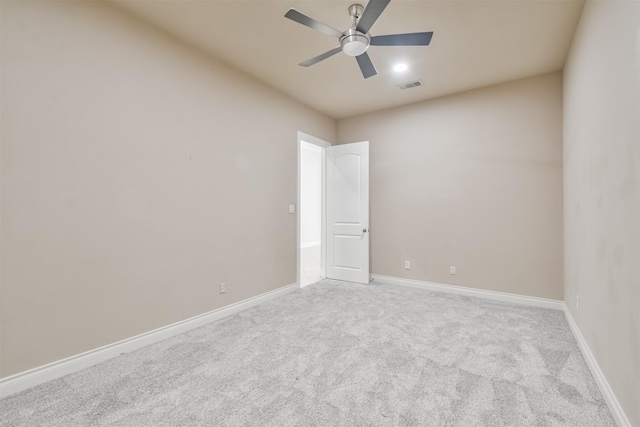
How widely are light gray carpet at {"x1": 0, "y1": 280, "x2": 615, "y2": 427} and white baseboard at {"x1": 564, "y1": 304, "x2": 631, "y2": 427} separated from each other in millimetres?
44

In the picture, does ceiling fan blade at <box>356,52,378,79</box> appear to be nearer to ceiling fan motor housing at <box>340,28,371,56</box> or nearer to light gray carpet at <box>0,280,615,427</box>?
ceiling fan motor housing at <box>340,28,371,56</box>

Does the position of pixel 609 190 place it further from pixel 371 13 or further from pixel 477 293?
pixel 477 293

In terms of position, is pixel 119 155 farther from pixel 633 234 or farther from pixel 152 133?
pixel 633 234

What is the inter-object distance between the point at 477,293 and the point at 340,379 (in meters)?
2.66

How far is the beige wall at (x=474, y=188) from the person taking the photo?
11.1 feet

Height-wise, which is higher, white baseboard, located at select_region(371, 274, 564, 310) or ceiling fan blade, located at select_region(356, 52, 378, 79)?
ceiling fan blade, located at select_region(356, 52, 378, 79)

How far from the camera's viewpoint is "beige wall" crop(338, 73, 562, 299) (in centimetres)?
338

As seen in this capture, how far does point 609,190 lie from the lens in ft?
5.57

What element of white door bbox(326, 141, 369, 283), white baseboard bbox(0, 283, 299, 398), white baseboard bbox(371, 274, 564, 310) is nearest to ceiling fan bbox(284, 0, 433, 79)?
white door bbox(326, 141, 369, 283)

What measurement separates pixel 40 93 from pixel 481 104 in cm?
443

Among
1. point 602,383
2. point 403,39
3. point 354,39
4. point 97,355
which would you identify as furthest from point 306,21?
point 602,383

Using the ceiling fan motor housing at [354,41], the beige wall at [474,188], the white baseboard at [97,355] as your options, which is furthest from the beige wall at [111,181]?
the beige wall at [474,188]

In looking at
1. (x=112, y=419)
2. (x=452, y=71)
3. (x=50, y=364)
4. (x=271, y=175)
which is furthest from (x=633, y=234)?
(x=50, y=364)

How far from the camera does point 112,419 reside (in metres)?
1.57
